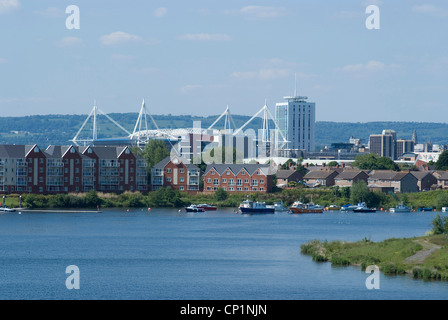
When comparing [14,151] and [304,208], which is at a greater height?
[14,151]

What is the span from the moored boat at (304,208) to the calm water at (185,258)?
660 cm

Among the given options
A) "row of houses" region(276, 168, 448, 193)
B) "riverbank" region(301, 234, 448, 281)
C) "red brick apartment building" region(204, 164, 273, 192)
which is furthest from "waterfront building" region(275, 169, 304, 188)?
"riverbank" region(301, 234, 448, 281)

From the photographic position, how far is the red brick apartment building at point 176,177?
70188mm

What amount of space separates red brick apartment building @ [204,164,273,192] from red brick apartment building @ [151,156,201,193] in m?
1.00

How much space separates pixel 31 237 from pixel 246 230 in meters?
11.0

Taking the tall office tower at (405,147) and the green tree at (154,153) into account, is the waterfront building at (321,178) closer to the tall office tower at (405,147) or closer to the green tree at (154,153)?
the green tree at (154,153)

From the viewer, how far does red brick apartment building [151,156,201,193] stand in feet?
230

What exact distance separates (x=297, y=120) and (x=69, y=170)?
126551 mm

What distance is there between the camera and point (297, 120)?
188625mm

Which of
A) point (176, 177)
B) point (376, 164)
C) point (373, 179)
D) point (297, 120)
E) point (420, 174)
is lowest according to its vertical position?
point (373, 179)

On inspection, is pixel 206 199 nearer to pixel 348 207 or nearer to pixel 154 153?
pixel 154 153

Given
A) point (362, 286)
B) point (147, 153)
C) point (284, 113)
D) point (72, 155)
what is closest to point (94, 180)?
point (72, 155)

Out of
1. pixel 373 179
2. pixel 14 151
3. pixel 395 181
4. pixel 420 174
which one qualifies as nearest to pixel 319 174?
pixel 373 179

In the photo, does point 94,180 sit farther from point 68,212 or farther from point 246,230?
point 246,230
